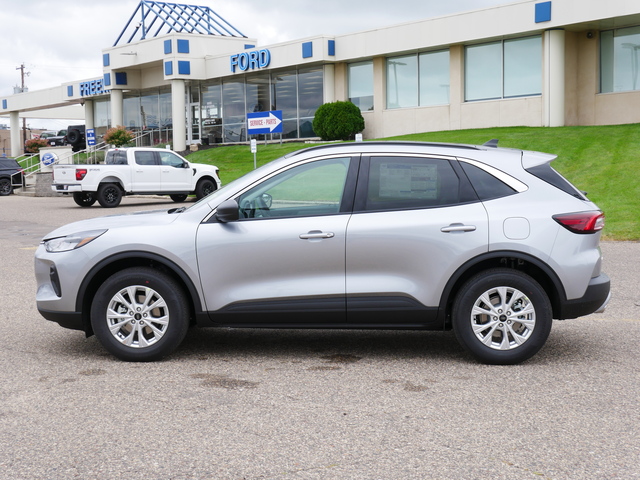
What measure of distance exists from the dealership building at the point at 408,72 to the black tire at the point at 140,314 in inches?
1080

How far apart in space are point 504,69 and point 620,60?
459cm

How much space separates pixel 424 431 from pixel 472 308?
158 cm

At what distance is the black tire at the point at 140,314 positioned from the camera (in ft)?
19.9

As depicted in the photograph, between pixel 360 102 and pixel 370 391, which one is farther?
pixel 360 102

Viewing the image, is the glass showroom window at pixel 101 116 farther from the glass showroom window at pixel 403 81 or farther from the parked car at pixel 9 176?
the glass showroom window at pixel 403 81

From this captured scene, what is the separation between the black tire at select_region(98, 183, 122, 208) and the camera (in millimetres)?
25172

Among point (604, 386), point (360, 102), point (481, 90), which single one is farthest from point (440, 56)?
point (604, 386)

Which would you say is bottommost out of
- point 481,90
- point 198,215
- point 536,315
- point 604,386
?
point 604,386

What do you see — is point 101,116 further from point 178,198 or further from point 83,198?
point 83,198

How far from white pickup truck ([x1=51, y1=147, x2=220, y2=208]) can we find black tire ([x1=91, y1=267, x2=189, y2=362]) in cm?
1970

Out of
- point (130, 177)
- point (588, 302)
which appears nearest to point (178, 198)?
point (130, 177)

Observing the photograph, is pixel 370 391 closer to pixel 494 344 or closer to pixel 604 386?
pixel 494 344

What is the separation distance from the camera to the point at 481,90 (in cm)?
3456

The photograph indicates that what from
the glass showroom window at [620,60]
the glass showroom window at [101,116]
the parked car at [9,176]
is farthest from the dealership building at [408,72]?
the parked car at [9,176]
